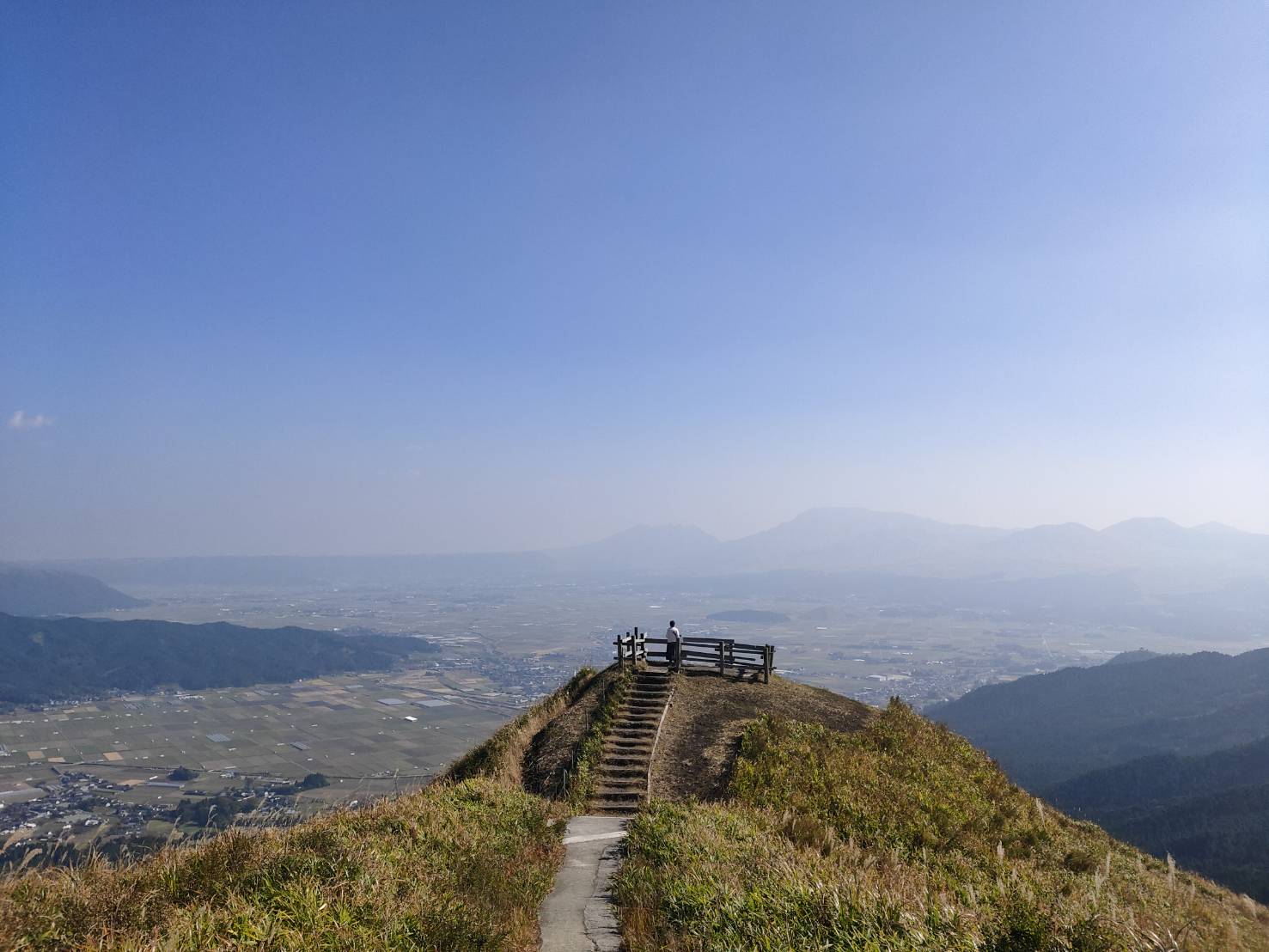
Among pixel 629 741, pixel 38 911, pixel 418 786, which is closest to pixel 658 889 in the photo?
pixel 38 911

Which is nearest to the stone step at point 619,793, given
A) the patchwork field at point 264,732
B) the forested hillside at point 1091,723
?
the patchwork field at point 264,732


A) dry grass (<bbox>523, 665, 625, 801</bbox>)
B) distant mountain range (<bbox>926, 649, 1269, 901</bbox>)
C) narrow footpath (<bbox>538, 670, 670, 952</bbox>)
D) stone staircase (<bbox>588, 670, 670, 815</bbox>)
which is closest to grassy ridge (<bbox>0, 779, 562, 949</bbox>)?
narrow footpath (<bbox>538, 670, 670, 952</bbox>)

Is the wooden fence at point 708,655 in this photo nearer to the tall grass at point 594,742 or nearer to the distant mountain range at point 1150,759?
the tall grass at point 594,742

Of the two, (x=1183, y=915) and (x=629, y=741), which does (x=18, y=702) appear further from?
(x=1183, y=915)

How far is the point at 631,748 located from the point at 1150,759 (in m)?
152

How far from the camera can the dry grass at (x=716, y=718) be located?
66.3 feet

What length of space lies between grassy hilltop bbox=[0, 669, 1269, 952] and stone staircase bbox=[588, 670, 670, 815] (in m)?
0.57

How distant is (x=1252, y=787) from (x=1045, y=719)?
85.0 m

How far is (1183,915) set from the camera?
1058 cm

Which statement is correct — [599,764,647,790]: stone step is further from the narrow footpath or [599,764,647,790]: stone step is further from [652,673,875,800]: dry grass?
[652,673,875,800]: dry grass

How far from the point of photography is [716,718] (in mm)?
24984

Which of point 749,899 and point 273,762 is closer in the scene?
point 749,899

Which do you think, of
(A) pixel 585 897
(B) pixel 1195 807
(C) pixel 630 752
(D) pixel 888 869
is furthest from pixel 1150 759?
(A) pixel 585 897

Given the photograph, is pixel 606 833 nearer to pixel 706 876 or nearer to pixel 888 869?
pixel 706 876
